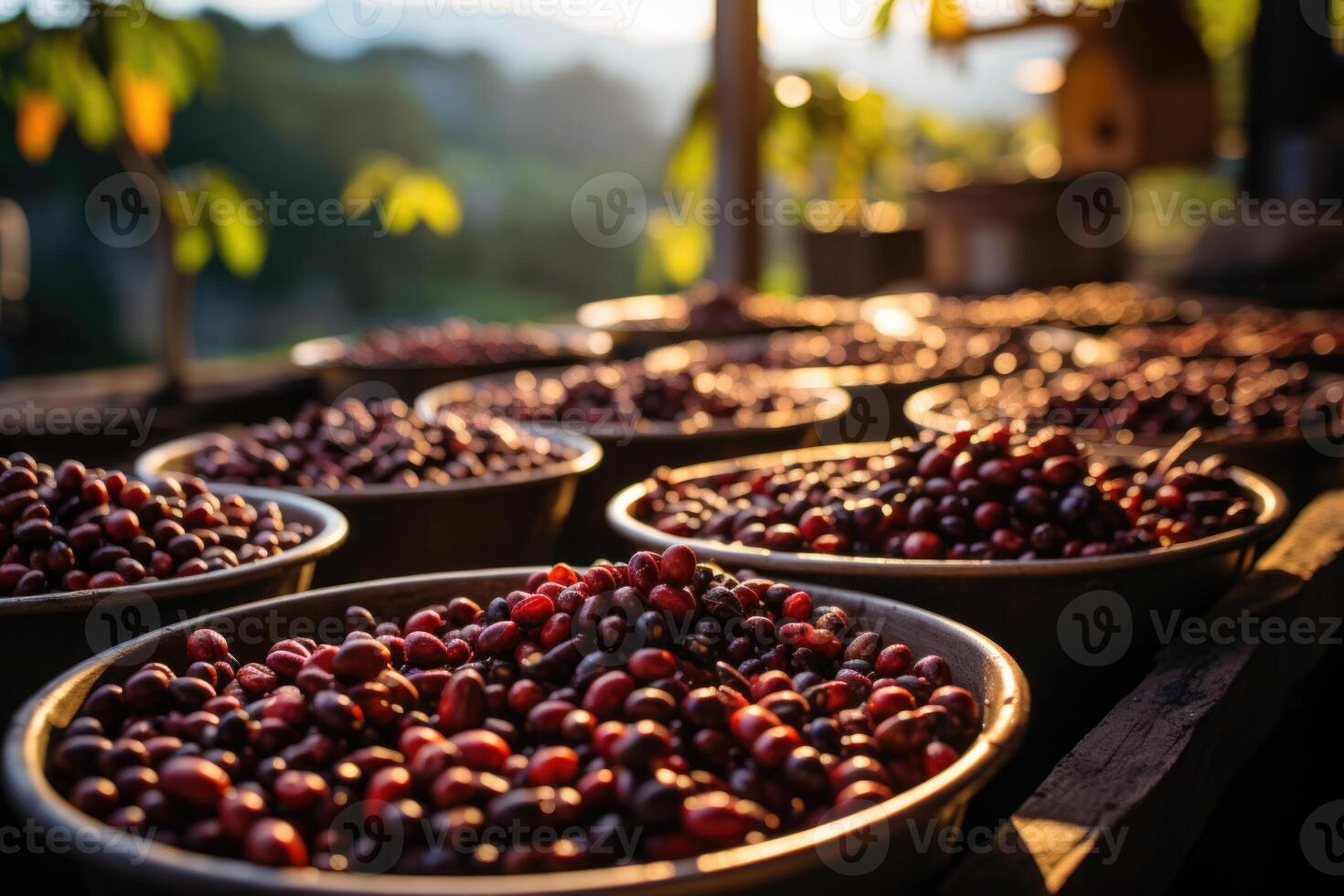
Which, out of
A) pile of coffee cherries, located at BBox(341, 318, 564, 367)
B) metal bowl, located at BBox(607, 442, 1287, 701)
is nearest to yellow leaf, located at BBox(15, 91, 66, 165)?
pile of coffee cherries, located at BBox(341, 318, 564, 367)

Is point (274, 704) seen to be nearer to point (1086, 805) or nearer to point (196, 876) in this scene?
point (196, 876)

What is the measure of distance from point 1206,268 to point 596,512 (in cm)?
516

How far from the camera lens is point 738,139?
5.07 m

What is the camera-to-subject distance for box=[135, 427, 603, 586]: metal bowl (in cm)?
195

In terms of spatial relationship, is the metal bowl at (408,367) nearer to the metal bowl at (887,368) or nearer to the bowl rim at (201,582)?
the metal bowl at (887,368)

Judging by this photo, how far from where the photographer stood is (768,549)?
168 cm

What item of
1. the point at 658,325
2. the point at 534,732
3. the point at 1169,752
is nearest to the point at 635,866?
the point at 534,732

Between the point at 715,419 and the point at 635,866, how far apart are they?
1.78 m

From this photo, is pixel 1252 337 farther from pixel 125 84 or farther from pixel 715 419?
pixel 125 84

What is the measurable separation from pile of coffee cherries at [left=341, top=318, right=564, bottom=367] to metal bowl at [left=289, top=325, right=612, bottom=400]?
1cm

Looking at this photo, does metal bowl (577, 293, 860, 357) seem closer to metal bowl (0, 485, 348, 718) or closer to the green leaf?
the green leaf

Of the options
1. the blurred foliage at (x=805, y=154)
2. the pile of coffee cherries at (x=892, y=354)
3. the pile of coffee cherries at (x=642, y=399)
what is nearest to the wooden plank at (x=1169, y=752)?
the pile of coffee cherries at (x=642, y=399)

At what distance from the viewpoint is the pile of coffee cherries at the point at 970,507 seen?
1.68 metres

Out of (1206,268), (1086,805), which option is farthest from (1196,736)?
(1206,268)
